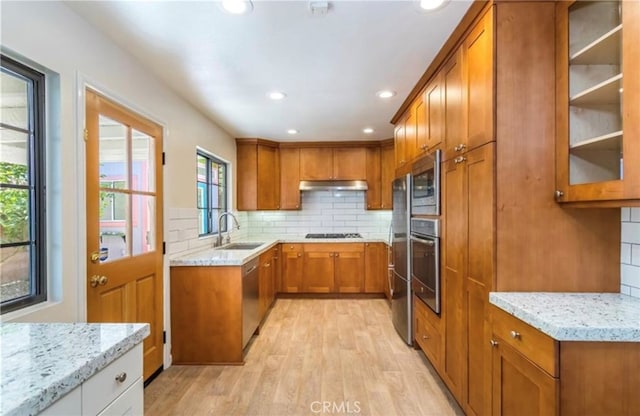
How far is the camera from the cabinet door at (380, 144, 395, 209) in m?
4.70

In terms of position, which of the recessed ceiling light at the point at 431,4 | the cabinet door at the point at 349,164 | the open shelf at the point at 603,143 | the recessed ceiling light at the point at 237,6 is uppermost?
the recessed ceiling light at the point at 431,4

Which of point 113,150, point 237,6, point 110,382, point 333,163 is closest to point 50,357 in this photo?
point 110,382

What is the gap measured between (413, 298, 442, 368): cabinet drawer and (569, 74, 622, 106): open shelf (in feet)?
5.41

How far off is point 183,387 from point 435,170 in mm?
2454

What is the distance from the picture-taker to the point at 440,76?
2.14 metres

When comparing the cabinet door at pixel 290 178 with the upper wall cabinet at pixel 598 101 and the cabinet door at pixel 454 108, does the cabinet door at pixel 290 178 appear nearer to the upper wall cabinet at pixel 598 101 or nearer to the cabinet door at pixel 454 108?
the cabinet door at pixel 454 108

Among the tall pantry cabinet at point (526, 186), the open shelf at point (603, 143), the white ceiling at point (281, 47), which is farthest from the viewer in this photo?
the white ceiling at point (281, 47)

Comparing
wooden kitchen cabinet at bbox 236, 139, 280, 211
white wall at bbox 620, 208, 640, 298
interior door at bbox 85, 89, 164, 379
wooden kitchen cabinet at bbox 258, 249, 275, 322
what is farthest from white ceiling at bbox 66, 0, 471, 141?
wooden kitchen cabinet at bbox 258, 249, 275, 322

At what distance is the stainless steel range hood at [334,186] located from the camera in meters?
4.69

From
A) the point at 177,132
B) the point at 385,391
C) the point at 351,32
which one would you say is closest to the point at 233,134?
the point at 177,132

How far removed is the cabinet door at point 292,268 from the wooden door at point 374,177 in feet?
4.35

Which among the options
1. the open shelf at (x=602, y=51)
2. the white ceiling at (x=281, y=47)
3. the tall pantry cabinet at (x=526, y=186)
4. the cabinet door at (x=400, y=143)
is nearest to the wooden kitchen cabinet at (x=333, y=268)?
the cabinet door at (x=400, y=143)

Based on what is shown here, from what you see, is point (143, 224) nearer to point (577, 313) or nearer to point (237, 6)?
point (237, 6)

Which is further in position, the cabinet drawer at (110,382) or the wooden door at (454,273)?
the wooden door at (454,273)
